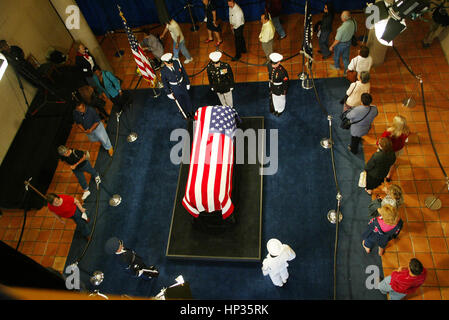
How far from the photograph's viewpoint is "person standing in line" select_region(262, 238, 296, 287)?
4.03 metres

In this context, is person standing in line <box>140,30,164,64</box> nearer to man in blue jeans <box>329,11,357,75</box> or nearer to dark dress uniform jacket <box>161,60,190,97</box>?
dark dress uniform jacket <box>161,60,190,97</box>

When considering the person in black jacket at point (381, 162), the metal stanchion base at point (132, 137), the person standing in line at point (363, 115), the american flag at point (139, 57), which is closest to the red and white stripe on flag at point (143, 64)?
the american flag at point (139, 57)

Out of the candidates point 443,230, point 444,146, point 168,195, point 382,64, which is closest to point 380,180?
point 443,230

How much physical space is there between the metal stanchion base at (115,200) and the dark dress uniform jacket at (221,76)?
8.55ft

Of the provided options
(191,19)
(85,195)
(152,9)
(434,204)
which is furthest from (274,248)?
(152,9)

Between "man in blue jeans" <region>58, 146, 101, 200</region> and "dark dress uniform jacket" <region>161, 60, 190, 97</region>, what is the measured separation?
1.86 metres

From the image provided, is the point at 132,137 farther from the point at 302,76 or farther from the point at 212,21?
the point at 302,76

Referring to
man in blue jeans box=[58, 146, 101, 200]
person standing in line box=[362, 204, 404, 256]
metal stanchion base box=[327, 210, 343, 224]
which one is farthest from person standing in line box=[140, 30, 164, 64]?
person standing in line box=[362, 204, 404, 256]

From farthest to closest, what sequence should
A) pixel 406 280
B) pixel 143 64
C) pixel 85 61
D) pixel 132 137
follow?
pixel 132 137 < pixel 85 61 < pixel 143 64 < pixel 406 280

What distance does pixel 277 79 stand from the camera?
18.0ft

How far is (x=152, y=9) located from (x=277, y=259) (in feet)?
22.5

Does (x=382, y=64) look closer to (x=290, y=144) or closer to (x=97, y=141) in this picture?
(x=290, y=144)

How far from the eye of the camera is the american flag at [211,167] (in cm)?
468

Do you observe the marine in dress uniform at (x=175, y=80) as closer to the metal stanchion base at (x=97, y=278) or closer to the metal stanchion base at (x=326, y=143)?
the metal stanchion base at (x=326, y=143)
